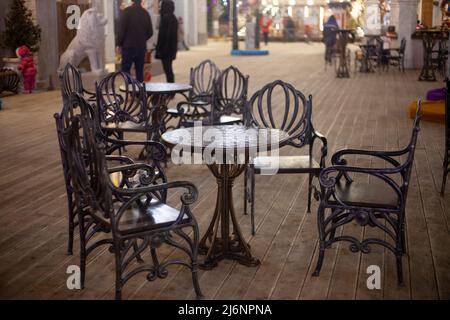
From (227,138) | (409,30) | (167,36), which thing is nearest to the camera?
(227,138)

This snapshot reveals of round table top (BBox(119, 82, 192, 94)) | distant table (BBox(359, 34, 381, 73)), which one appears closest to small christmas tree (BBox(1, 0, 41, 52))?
round table top (BBox(119, 82, 192, 94))

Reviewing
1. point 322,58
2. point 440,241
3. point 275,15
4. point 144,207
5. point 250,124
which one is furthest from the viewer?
point 275,15

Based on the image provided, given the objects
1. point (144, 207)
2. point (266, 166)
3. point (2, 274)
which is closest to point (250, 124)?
point (266, 166)

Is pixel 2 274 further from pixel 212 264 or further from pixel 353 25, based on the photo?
pixel 353 25

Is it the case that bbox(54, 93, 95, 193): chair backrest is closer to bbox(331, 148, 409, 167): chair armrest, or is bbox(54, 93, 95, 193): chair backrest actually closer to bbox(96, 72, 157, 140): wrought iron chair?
bbox(331, 148, 409, 167): chair armrest

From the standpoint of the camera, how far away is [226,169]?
383 centimetres

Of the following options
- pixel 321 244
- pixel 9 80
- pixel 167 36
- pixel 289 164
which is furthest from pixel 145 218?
pixel 9 80

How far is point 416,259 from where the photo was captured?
3982mm

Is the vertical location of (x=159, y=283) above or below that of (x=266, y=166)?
below

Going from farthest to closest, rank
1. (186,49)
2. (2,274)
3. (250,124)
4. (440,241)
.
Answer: (186,49) → (250,124) → (440,241) → (2,274)

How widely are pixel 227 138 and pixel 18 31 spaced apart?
27.6 feet

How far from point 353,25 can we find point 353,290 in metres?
21.4

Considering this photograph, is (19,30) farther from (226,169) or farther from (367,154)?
(367,154)

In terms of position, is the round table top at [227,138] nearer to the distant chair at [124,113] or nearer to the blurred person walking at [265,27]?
the distant chair at [124,113]
